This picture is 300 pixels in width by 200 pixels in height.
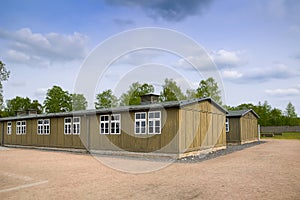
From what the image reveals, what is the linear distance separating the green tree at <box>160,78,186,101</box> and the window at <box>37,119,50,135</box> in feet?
74.1

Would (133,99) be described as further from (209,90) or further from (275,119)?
(275,119)

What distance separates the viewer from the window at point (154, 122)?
16.0m

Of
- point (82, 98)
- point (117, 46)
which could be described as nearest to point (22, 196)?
point (117, 46)

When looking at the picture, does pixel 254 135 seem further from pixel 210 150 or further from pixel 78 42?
pixel 78 42

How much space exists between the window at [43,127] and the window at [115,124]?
7.93 m

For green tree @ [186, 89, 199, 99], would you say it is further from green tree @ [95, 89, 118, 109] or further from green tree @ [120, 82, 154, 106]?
green tree @ [95, 89, 118, 109]

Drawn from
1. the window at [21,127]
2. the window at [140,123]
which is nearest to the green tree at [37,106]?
the window at [21,127]

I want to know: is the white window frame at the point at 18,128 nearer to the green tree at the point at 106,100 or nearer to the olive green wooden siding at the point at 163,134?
the olive green wooden siding at the point at 163,134

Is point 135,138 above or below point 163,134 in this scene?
below

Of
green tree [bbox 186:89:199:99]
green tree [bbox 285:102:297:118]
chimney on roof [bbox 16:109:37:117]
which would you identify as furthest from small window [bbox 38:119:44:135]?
green tree [bbox 285:102:297:118]

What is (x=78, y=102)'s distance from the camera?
6009 cm

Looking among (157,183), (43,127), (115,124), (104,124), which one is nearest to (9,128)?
(43,127)

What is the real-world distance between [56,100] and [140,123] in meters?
43.5

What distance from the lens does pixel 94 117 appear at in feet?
64.7
